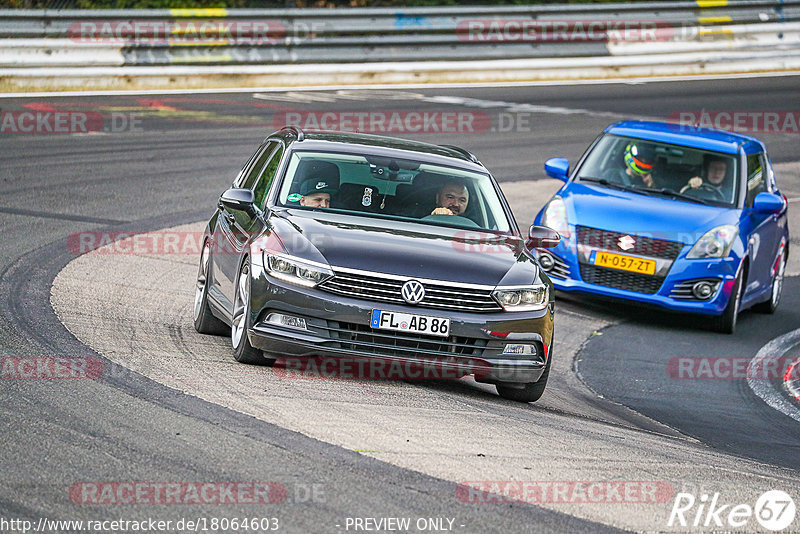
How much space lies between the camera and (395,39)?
82.9 ft

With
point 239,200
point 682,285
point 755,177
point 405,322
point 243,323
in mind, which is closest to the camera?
point 405,322

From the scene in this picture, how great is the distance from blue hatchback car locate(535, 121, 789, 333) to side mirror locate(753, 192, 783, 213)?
0.01 metres

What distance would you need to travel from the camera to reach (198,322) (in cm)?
948

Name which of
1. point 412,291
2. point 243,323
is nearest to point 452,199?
point 412,291

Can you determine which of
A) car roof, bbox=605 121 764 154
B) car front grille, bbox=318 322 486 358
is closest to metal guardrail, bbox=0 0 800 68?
car roof, bbox=605 121 764 154

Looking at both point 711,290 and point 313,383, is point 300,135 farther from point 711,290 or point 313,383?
point 711,290

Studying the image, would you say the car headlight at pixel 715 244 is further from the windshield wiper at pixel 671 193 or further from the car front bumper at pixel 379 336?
the car front bumper at pixel 379 336

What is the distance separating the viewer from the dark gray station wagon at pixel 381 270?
304 inches

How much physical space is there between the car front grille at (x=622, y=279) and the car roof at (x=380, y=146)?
9.45ft

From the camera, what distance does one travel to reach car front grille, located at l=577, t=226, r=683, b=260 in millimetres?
12188

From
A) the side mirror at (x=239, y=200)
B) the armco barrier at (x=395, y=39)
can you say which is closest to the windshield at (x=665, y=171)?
the side mirror at (x=239, y=200)

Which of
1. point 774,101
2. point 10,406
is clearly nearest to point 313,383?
point 10,406

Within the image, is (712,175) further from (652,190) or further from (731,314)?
(731,314)

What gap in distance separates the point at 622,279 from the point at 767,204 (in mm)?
1820
